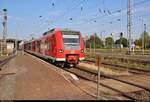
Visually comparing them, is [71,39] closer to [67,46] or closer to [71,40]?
[71,40]

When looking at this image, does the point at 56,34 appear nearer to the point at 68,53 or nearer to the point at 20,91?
the point at 68,53

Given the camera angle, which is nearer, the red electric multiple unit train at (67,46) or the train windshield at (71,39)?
the red electric multiple unit train at (67,46)

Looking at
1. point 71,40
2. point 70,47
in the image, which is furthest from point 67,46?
point 71,40

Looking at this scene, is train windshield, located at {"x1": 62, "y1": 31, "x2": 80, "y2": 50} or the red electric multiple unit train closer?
the red electric multiple unit train

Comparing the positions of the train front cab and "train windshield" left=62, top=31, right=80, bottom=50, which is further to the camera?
"train windshield" left=62, top=31, right=80, bottom=50

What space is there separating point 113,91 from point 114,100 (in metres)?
2.46

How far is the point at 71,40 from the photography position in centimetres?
2242

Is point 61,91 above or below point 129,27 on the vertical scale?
below

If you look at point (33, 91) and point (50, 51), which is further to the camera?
point (50, 51)

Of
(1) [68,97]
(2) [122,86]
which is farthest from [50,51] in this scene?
(1) [68,97]

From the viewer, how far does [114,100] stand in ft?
30.3

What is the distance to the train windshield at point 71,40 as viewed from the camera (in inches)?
872

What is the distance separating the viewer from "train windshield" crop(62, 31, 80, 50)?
22.2 metres

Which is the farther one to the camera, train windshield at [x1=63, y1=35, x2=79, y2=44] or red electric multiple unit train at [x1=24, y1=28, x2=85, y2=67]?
train windshield at [x1=63, y1=35, x2=79, y2=44]
